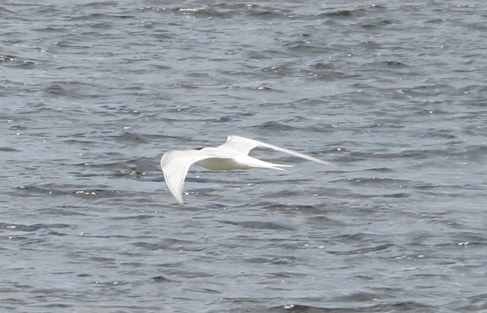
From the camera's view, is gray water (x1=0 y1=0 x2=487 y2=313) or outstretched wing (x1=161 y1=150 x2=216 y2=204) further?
gray water (x1=0 y1=0 x2=487 y2=313)

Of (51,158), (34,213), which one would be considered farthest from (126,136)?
(34,213)

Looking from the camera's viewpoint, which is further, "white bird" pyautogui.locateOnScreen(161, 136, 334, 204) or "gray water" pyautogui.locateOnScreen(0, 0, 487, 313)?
"gray water" pyautogui.locateOnScreen(0, 0, 487, 313)

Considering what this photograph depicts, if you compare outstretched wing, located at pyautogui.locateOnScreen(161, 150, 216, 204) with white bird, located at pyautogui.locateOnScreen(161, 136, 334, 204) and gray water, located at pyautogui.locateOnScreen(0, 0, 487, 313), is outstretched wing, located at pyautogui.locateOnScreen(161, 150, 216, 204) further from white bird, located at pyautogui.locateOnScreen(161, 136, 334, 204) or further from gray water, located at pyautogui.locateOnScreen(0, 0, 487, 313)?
gray water, located at pyautogui.locateOnScreen(0, 0, 487, 313)

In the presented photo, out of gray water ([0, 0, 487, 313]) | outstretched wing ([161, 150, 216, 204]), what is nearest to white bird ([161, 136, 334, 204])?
outstretched wing ([161, 150, 216, 204])

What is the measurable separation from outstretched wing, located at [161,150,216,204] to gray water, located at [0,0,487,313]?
120 centimetres

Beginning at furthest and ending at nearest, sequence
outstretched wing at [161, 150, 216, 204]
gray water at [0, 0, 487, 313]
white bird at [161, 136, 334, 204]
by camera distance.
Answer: gray water at [0, 0, 487, 313] < white bird at [161, 136, 334, 204] < outstretched wing at [161, 150, 216, 204]

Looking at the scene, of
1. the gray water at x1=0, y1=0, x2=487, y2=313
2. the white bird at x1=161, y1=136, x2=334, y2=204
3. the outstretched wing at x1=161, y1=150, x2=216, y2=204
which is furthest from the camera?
the gray water at x1=0, y1=0, x2=487, y2=313

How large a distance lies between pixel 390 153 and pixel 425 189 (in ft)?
4.57

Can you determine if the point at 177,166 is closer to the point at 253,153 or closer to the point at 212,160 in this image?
the point at 212,160

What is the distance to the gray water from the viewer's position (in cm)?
1030

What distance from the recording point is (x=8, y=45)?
19.3 m

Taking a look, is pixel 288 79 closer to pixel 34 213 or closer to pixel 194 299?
pixel 34 213

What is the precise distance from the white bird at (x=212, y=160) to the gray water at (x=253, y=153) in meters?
0.97

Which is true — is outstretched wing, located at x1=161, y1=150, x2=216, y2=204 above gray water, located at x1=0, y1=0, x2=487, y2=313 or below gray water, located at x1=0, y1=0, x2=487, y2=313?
above
